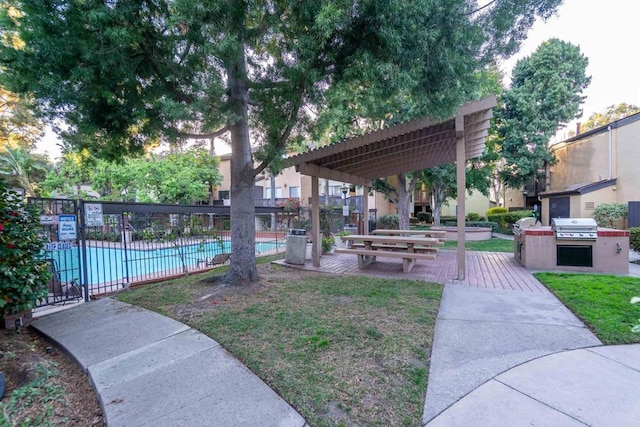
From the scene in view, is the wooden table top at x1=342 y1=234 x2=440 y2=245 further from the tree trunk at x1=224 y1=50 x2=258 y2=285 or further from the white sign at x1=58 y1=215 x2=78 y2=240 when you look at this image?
the white sign at x1=58 y1=215 x2=78 y2=240

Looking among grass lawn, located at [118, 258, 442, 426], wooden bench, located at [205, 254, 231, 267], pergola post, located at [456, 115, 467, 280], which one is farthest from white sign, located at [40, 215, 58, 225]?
pergola post, located at [456, 115, 467, 280]

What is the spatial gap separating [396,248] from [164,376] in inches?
253

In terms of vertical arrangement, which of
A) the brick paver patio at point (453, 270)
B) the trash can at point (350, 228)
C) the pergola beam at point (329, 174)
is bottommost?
the brick paver patio at point (453, 270)

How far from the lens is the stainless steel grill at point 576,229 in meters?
6.75

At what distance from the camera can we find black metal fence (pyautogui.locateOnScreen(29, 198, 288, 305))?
5223mm

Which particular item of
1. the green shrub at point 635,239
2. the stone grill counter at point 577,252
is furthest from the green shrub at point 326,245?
the green shrub at point 635,239

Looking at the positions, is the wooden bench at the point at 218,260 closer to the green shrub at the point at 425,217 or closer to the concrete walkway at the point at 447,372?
the concrete walkway at the point at 447,372

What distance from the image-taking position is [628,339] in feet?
11.1

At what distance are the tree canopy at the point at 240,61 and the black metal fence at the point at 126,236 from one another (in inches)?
55.0

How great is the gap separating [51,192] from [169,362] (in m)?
23.4

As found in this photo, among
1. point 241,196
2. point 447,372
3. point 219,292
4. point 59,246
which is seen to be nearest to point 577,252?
point 447,372

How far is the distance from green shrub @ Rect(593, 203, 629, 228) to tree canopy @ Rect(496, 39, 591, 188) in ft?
16.0

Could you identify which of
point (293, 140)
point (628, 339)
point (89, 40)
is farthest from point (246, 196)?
point (628, 339)

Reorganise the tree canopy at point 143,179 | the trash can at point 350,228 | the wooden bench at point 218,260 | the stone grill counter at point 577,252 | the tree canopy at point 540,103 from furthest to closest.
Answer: the tree canopy at point 540,103
the tree canopy at point 143,179
the trash can at point 350,228
the wooden bench at point 218,260
the stone grill counter at point 577,252
